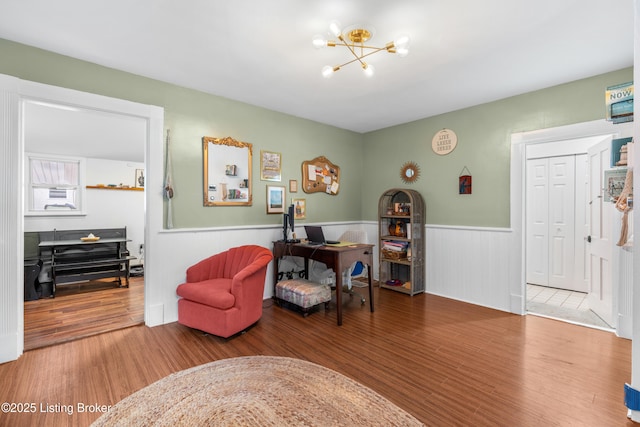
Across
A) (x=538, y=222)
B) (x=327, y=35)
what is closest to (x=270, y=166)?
(x=327, y=35)

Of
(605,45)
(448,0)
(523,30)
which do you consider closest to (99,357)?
(448,0)

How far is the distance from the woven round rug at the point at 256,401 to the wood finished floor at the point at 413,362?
0.14 metres

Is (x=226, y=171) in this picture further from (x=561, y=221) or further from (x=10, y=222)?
(x=561, y=221)

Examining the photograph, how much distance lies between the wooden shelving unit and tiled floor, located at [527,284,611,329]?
1.43m

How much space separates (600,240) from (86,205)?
8187 millimetres

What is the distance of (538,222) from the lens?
4.85 m

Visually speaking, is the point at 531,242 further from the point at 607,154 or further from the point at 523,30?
the point at 523,30

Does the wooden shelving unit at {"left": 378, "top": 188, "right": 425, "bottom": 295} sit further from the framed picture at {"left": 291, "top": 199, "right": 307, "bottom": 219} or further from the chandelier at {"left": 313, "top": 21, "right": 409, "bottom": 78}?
the chandelier at {"left": 313, "top": 21, "right": 409, "bottom": 78}

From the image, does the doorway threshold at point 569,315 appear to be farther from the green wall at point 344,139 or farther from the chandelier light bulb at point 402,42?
the chandelier light bulb at point 402,42

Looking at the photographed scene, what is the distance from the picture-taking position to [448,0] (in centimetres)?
194

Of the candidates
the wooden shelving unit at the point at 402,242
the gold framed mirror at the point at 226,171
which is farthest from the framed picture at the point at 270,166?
the wooden shelving unit at the point at 402,242

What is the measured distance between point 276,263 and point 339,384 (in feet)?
6.98

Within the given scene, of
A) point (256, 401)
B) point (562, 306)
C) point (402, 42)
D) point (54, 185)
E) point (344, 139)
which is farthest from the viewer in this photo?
point (54, 185)

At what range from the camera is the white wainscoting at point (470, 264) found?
3.69 m
